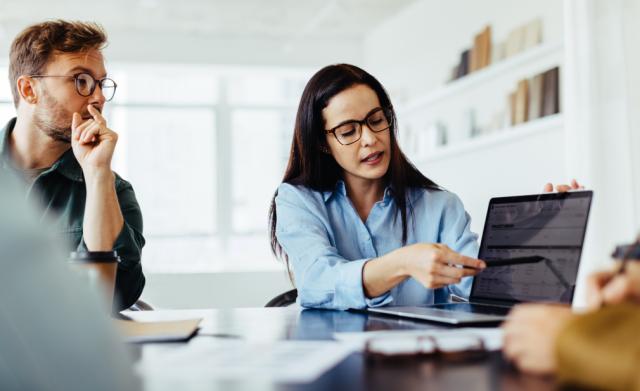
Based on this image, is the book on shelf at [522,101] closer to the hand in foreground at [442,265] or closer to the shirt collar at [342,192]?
the shirt collar at [342,192]

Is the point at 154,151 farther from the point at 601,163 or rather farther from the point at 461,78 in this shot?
the point at 601,163

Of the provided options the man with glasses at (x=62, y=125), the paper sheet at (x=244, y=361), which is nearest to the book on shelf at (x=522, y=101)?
the man with glasses at (x=62, y=125)

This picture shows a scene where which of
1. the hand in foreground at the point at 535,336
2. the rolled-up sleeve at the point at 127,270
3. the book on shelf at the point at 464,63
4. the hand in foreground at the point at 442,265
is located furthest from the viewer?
the book on shelf at the point at 464,63

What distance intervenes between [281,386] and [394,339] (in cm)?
29

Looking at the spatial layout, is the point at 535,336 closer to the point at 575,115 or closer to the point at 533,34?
the point at 575,115

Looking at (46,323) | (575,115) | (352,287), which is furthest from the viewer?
(575,115)

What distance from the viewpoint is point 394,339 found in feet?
3.14

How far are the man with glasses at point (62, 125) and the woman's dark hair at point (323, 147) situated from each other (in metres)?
0.51

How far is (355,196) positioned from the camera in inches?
80.2

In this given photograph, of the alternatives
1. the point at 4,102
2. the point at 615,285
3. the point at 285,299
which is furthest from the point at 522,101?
the point at 4,102

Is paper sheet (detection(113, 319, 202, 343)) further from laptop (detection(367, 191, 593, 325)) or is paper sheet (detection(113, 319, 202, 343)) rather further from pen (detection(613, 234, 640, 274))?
pen (detection(613, 234, 640, 274))

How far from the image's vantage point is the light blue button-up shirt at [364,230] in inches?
69.1

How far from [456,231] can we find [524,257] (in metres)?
0.49

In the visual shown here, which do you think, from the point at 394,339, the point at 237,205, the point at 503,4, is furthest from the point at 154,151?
the point at 394,339
